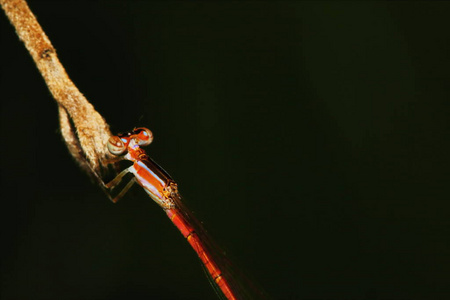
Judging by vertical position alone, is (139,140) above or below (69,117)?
below

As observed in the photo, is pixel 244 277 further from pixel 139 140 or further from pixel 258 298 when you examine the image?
pixel 139 140

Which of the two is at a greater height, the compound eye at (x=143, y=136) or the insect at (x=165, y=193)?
the compound eye at (x=143, y=136)

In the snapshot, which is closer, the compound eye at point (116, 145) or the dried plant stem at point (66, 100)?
the compound eye at point (116, 145)

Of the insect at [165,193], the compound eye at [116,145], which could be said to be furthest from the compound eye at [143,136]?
the compound eye at [116,145]

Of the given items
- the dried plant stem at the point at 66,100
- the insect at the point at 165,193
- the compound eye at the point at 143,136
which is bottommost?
the insect at the point at 165,193

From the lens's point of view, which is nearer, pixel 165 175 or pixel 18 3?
pixel 165 175

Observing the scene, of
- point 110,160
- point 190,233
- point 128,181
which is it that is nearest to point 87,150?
point 110,160

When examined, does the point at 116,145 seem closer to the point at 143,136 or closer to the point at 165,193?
the point at 143,136

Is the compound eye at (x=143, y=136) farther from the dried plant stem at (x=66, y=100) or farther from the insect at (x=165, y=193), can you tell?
the dried plant stem at (x=66, y=100)
